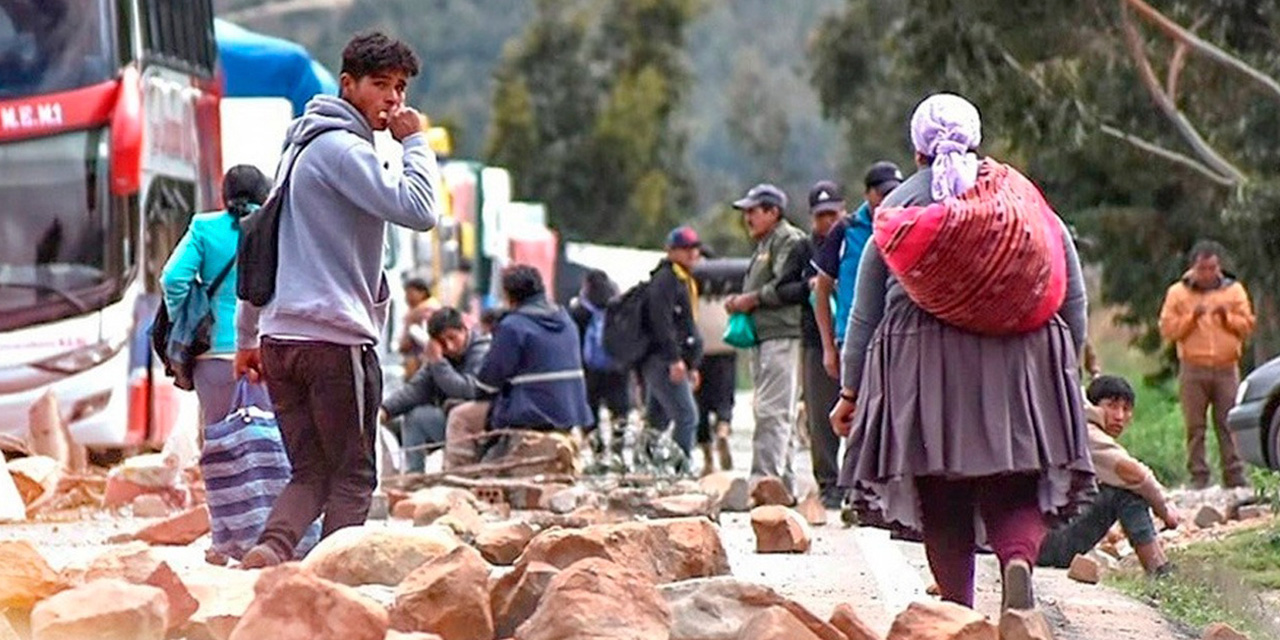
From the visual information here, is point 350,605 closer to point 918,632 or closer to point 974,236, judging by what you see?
point 918,632

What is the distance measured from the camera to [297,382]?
1002cm

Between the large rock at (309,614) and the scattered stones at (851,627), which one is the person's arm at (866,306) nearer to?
the scattered stones at (851,627)

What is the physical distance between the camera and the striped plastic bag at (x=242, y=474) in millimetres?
11570

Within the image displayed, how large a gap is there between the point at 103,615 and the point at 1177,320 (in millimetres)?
13980

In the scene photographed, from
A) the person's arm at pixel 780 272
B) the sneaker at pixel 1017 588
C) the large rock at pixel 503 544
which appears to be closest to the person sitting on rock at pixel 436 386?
the person's arm at pixel 780 272

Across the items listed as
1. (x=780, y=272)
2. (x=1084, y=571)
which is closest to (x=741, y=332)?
(x=780, y=272)

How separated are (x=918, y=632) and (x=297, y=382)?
2540 mm

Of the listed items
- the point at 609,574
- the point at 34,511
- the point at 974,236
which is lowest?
the point at 34,511

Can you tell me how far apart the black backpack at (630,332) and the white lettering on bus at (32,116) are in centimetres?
400

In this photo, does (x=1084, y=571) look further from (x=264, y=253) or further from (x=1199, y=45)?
(x=1199, y=45)

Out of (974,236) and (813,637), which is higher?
(974,236)

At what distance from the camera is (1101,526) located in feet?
42.3

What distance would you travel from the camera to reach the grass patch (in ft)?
37.7

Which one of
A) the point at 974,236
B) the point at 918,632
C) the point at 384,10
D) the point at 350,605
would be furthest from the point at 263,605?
the point at 384,10
